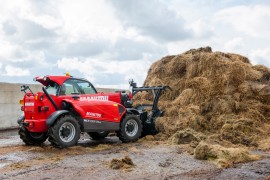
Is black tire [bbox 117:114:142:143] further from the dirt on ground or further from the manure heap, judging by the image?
the dirt on ground

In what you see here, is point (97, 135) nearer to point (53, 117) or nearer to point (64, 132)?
point (64, 132)

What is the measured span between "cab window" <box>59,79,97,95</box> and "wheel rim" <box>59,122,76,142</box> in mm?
1131

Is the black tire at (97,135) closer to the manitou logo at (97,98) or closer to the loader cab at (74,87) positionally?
the manitou logo at (97,98)

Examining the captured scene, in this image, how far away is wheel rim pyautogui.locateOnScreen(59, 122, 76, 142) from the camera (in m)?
10.4

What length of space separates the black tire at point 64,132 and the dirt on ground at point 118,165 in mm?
187

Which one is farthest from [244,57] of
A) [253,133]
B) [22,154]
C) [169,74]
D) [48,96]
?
[22,154]

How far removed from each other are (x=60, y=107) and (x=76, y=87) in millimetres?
946

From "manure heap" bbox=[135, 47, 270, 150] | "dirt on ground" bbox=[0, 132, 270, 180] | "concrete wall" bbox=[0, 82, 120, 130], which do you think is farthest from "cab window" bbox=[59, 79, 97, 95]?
"concrete wall" bbox=[0, 82, 120, 130]

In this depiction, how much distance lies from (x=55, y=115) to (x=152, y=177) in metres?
4.13

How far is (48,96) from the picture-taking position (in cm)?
1073

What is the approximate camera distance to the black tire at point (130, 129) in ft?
38.9

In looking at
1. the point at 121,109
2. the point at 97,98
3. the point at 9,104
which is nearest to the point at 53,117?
the point at 97,98

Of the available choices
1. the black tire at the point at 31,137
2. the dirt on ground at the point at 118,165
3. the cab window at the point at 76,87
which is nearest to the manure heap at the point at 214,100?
the dirt on ground at the point at 118,165

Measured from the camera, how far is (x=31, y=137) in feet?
38.2
